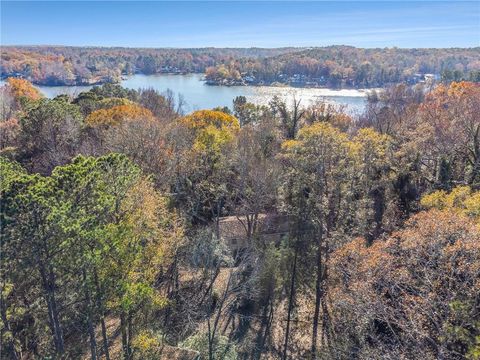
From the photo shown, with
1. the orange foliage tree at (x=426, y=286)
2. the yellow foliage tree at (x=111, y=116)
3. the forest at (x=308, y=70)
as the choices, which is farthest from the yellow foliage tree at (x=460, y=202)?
the forest at (x=308, y=70)

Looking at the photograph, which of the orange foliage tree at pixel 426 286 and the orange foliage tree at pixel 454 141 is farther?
the orange foliage tree at pixel 454 141

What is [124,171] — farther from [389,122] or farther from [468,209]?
[389,122]

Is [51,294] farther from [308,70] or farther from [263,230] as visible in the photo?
[308,70]

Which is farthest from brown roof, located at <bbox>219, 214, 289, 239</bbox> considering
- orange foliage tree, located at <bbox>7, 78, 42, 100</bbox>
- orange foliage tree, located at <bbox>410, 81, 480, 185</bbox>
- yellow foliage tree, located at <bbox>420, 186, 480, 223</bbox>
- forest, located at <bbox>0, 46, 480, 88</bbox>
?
forest, located at <bbox>0, 46, 480, 88</bbox>

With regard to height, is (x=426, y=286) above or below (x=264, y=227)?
above

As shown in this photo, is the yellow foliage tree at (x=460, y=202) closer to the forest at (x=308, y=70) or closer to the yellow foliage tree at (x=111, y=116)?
the yellow foliage tree at (x=111, y=116)

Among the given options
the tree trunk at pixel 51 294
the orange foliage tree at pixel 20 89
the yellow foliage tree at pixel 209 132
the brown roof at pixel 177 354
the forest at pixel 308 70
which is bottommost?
the brown roof at pixel 177 354

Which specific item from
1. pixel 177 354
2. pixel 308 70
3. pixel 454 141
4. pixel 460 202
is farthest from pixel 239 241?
pixel 308 70

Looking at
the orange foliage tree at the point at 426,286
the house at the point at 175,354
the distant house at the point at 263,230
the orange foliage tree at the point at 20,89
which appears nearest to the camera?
the orange foliage tree at the point at 426,286

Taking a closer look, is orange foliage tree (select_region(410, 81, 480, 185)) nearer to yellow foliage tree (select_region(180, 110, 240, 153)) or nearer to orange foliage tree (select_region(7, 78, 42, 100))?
yellow foliage tree (select_region(180, 110, 240, 153))
